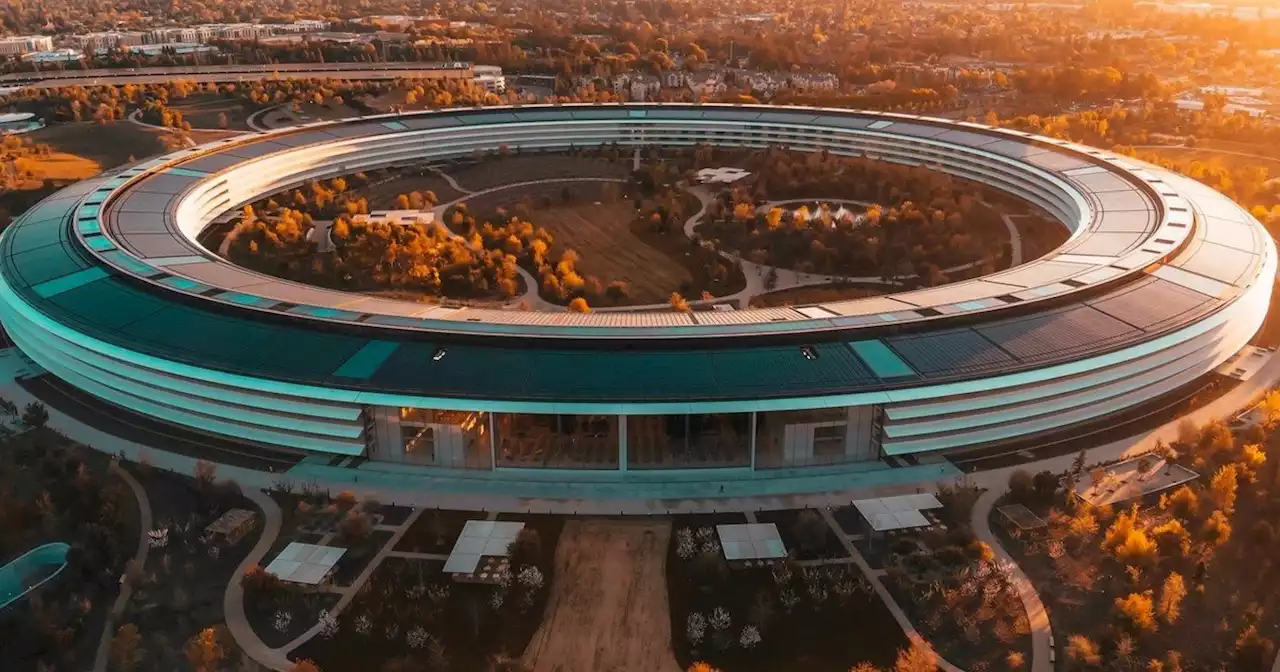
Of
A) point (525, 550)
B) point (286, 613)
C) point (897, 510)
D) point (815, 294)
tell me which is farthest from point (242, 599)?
point (815, 294)

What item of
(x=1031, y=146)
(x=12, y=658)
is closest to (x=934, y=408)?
(x=12, y=658)

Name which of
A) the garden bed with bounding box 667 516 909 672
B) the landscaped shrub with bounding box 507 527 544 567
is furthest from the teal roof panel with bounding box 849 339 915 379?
the landscaped shrub with bounding box 507 527 544 567

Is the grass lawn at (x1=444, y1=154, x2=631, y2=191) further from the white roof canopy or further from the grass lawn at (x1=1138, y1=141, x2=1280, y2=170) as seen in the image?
the white roof canopy

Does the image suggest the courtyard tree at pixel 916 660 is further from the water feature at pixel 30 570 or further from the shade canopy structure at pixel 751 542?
the water feature at pixel 30 570

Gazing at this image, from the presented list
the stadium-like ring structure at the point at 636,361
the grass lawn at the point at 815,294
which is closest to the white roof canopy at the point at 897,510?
the stadium-like ring structure at the point at 636,361

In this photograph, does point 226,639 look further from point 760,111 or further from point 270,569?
point 760,111
